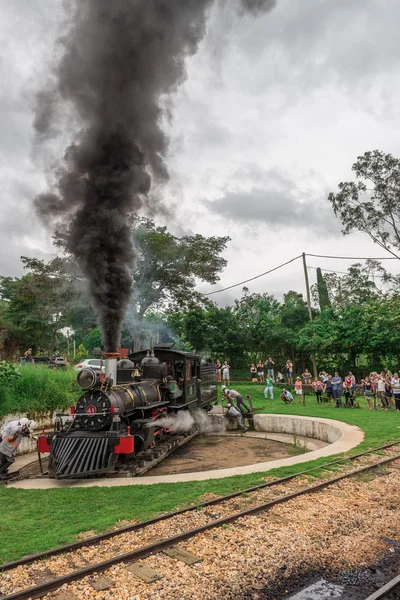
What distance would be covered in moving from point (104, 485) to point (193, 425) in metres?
6.92

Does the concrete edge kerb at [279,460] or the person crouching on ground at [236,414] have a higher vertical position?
the person crouching on ground at [236,414]

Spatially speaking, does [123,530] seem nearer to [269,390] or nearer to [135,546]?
[135,546]

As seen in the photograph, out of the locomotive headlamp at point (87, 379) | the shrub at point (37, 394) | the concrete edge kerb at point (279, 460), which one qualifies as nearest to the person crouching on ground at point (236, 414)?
the concrete edge kerb at point (279, 460)

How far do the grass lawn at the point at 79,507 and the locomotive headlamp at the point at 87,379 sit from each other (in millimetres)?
2276

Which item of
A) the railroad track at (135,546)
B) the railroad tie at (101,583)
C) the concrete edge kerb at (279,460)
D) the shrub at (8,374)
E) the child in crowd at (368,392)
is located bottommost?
the railroad tie at (101,583)

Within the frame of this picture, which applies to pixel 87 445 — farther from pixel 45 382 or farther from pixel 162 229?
pixel 162 229

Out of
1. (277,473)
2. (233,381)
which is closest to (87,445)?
(277,473)

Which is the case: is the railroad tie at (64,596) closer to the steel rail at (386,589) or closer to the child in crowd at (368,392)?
the steel rail at (386,589)

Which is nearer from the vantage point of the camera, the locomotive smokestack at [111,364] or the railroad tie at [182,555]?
the railroad tie at [182,555]

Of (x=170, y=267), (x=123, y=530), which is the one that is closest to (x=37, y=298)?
(x=170, y=267)

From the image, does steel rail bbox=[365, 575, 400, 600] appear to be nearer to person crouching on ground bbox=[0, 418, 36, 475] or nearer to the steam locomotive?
the steam locomotive

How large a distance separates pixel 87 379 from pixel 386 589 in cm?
714

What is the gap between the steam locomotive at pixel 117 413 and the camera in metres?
8.95

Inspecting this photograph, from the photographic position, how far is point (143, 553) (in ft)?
16.2
